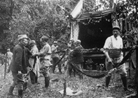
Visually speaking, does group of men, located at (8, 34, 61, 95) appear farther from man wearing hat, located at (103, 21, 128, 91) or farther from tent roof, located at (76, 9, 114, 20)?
tent roof, located at (76, 9, 114, 20)

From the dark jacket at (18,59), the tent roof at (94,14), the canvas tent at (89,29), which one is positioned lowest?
the dark jacket at (18,59)

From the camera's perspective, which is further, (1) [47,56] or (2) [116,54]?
(1) [47,56]

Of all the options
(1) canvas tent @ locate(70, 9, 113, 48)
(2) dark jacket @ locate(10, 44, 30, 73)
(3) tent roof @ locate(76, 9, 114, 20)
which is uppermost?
(3) tent roof @ locate(76, 9, 114, 20)

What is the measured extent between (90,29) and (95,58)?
3601 mm

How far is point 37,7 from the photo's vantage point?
21.5 meters

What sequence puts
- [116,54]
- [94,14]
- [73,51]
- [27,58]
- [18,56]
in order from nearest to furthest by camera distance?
[18,56]
[116,54]
[27,58]
[73,51]
[94,14]

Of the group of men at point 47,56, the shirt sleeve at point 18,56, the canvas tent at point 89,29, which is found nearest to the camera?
the shirt sleeve at point 18,56

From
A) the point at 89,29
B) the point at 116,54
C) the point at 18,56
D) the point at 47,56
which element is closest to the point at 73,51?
the point at 47,56

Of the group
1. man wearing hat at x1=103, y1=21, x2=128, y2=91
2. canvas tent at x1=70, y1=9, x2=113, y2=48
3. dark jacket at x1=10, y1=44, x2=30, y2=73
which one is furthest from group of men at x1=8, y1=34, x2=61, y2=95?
canvas tent at x1=70, y1=9, x2=113, y2=48

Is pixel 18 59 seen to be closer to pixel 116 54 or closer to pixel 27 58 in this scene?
pixel 27 58

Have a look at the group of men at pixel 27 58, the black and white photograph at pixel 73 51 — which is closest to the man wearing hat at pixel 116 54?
the black and white photograph at pixel 73 51

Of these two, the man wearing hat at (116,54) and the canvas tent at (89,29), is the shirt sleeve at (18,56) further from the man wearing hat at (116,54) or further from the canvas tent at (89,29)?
the canvas tent at (89,29)

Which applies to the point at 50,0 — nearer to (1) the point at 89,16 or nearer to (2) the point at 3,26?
(2) the point at 3,26

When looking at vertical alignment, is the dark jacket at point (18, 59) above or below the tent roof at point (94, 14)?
below
